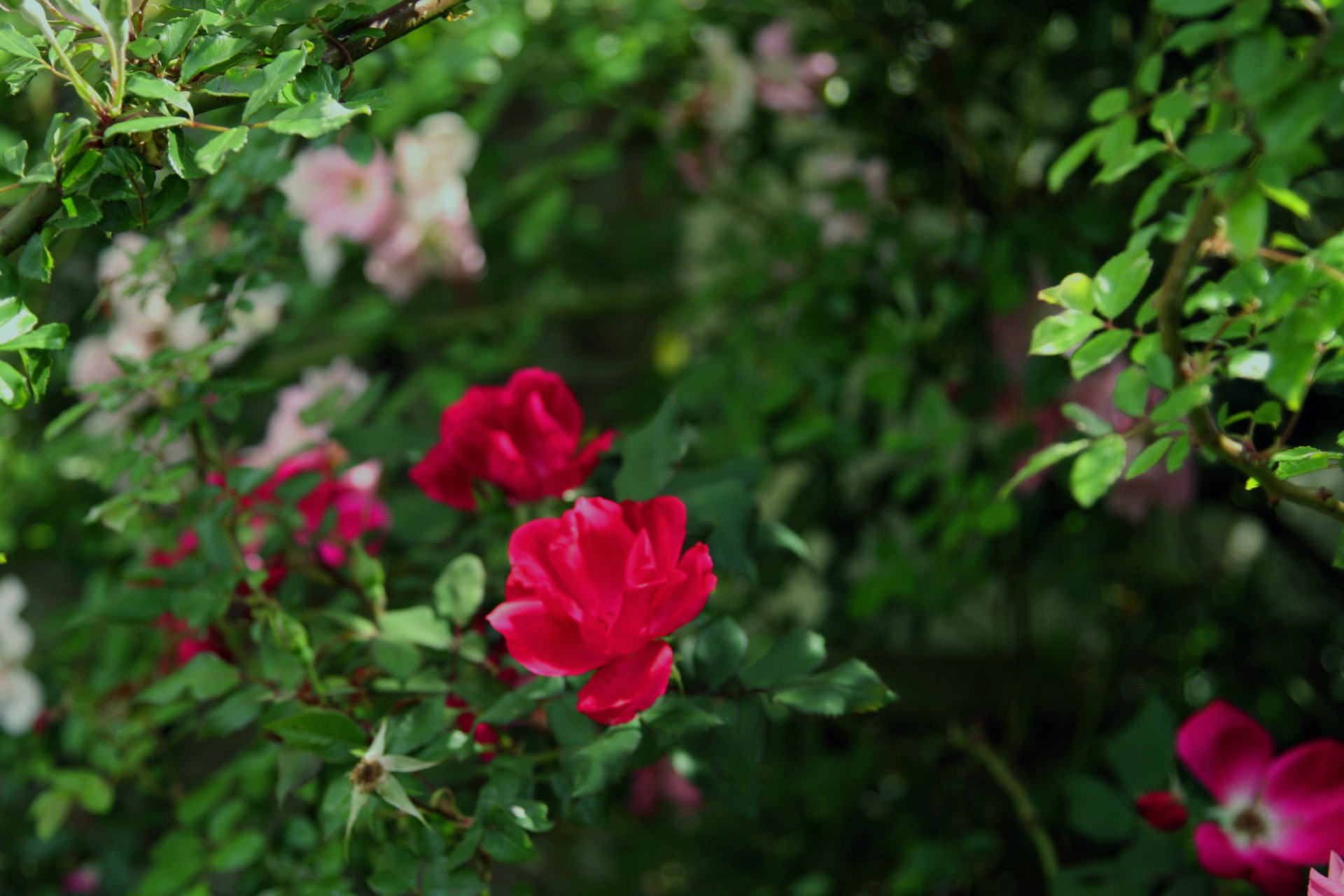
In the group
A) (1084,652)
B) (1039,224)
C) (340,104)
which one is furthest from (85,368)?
(1084,652)

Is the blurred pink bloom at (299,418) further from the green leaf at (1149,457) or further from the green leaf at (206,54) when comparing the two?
the green leaf at (1149,457)

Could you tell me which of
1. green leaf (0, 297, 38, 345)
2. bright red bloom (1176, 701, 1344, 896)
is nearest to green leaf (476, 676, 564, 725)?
green leaf (0, 297, 38, 345)

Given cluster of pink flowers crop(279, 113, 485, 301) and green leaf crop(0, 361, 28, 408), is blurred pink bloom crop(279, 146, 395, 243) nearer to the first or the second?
cluster of pink flowers crop(279, 113, 485, 301)

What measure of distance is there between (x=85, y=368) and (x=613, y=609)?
2.65 feet

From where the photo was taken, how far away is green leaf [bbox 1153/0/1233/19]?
421mm

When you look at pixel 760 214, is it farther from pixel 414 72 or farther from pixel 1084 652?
pixel 1084 652

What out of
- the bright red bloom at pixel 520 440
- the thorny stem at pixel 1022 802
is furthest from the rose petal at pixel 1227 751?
the bright red bloom at pixel 520 440

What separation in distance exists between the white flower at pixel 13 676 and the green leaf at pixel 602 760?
758 mm

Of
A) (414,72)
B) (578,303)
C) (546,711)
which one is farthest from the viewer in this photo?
(578,303)

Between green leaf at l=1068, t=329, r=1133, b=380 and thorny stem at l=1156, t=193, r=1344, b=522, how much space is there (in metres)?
0.02

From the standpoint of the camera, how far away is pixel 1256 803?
0.69 m

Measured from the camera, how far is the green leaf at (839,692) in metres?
0.55

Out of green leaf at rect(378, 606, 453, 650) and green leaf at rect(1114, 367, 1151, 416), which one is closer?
green leaf at rect(1114, 367, 1151, 416)

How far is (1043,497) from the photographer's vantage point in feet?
3.52
